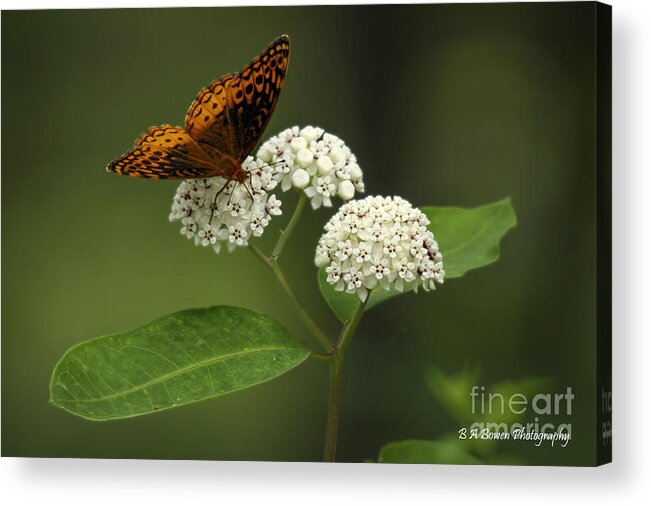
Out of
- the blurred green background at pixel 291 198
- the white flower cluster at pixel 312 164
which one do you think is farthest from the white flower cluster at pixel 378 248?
the blurred green background at pixel 291 198

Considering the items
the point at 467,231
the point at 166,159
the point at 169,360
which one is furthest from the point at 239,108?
the point at 467,231

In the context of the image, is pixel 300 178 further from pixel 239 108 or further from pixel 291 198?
pixel 291 198

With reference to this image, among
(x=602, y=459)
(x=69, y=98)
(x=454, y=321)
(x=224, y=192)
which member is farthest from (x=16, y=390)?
(x=602, y=459)

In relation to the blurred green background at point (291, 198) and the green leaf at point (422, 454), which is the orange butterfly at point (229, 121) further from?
the green leaf at point (422, 454)

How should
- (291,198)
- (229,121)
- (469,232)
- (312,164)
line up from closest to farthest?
(229,121)
(312,164)
(469,232)
(291,198)

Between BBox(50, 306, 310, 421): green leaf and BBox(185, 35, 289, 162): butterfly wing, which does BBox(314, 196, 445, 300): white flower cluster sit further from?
BBox(185, 35, 289, 162): butterfly wing
